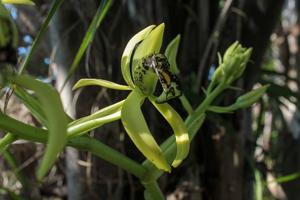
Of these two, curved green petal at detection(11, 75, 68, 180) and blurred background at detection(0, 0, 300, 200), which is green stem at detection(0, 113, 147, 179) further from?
blurred background at detection(0, 0, 300, 200)

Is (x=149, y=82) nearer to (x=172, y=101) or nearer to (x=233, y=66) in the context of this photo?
(x=233, y=66)

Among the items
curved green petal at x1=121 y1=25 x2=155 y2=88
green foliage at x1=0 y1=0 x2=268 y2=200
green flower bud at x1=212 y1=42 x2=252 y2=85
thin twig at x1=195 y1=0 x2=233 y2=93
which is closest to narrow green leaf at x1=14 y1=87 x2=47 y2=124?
green foliage at x1=0 y1=0 x2=268 y2=200

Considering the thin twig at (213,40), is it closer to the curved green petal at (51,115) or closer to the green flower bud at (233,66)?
the green flower bud at (233,66)

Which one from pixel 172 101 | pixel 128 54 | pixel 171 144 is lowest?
pixel 172 101

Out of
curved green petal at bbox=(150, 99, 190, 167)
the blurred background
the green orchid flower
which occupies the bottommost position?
the blurred background

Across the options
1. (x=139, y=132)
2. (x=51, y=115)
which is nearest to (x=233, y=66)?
(x=139, y=132)

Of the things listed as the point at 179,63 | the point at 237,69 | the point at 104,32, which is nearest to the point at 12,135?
the point at 237,69
